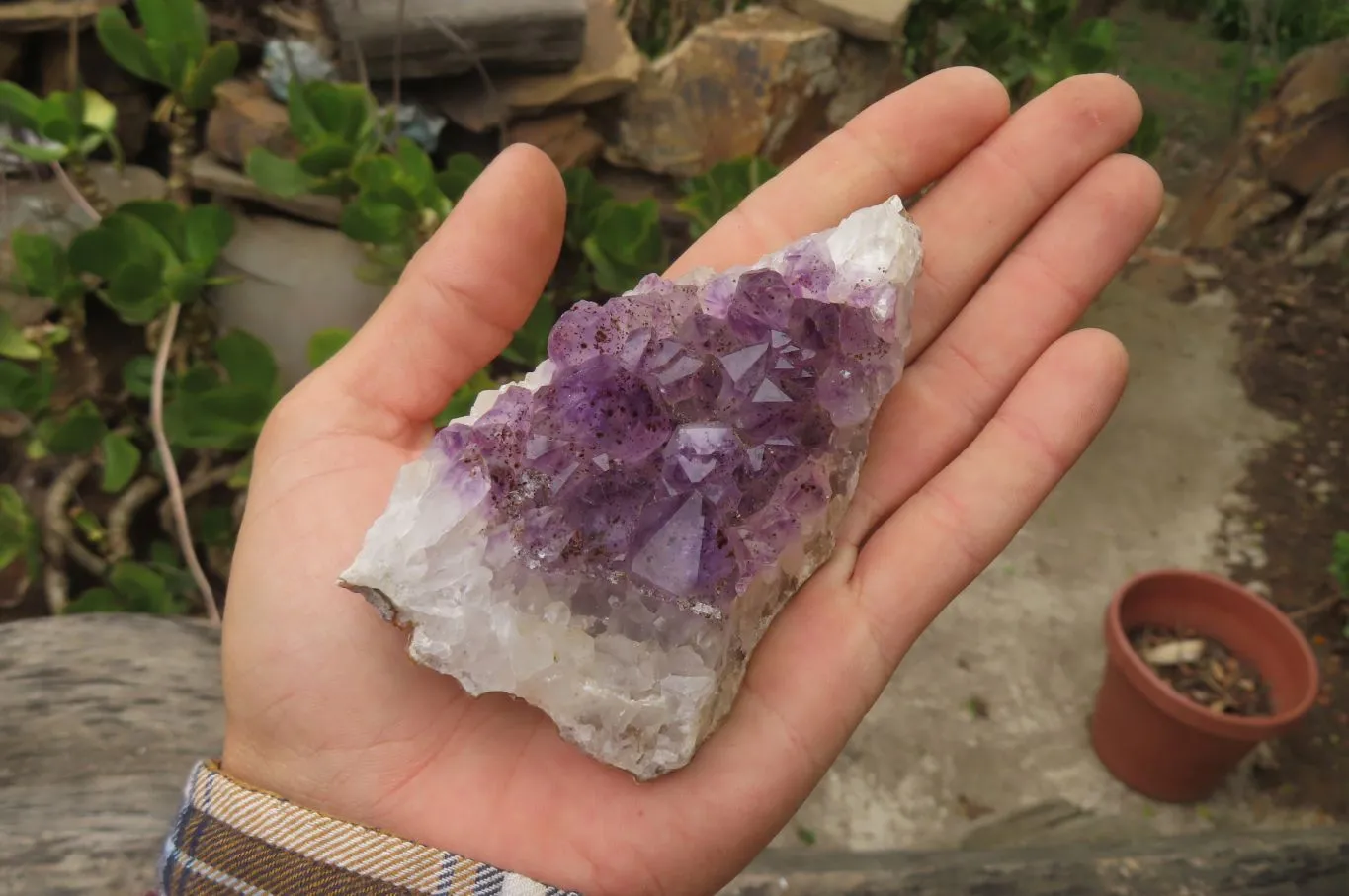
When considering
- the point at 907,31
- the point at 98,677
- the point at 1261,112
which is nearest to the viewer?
the point at 98,677

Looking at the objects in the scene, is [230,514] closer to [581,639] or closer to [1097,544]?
[581,639]

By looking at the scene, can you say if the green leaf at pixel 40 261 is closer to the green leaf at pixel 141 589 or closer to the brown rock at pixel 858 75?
the green leaf at pixel 141 589

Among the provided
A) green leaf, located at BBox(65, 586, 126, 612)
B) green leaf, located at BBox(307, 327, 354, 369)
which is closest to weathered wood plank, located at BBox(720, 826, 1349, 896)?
green leaf, located at BBox(307, 327, 354, 369)

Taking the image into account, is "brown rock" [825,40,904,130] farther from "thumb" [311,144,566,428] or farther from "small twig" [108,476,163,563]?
"small twig" [108,476,163,563]

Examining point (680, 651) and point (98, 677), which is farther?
point (98, 677)

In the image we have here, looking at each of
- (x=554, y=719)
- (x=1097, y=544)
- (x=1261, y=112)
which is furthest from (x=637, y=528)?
(x=1261, y=112)

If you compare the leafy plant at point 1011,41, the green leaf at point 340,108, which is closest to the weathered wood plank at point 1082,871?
the green leaf at point 340,108

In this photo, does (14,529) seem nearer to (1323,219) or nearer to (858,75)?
(858,75)
